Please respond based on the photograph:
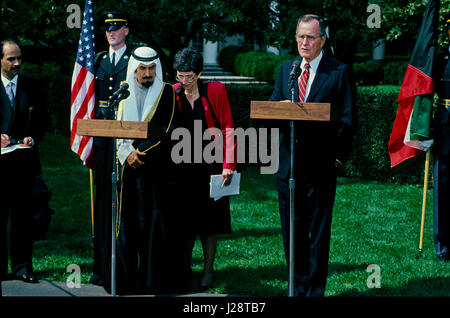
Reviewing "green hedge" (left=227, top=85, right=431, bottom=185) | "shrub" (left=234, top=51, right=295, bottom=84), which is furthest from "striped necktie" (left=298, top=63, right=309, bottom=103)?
"shrub" (left=234, top=51, right=295, bottom=84)

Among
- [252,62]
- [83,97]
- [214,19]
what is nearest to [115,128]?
[83,97]

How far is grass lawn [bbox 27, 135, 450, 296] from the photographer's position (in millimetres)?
6863

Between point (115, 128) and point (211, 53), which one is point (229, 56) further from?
point (115, 128)

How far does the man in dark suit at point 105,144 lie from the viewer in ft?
→ 21.0

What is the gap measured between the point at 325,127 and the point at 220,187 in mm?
1219

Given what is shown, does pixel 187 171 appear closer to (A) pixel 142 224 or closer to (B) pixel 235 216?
(A) pixel 142 224

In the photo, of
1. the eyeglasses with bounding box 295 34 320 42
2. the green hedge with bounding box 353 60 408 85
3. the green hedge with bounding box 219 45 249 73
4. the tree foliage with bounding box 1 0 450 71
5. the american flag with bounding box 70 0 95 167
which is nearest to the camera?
the eyeglasses with bounding box 295 34 320 42

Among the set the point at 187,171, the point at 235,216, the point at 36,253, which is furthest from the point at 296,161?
the point at 235,216

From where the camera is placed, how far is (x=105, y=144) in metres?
6.44

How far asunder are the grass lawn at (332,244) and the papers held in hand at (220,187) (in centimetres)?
92

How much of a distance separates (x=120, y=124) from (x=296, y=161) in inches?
58.7

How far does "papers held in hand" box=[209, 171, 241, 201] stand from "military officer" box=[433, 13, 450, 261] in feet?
8.13

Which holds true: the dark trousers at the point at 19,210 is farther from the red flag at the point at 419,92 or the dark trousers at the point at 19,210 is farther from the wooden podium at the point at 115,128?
the red flag at the point at 419,92

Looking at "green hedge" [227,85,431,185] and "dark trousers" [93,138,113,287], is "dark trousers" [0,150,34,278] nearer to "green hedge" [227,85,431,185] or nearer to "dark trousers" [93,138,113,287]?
"dark trousers" [93,138,113,287]
